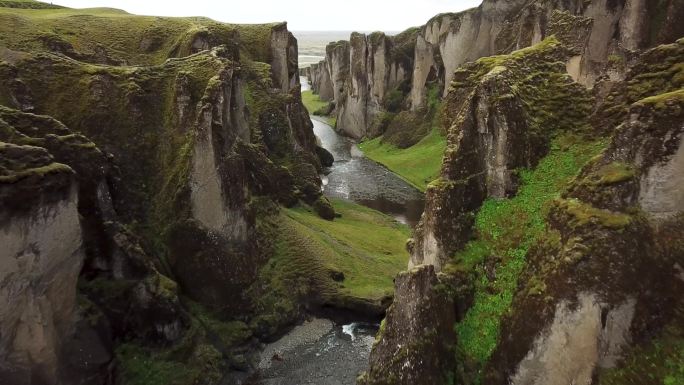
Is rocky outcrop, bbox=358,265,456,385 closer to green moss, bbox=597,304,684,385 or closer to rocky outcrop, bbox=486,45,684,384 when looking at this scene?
rocky outcrop, bbox=486,45,684,384

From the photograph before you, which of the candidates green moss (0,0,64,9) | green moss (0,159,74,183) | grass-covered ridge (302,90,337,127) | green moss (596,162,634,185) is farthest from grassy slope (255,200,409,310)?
grass-covered ridge (302,90,337,127)

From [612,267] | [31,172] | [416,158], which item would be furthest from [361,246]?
[416,158]

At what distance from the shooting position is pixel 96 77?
39062 millimetres

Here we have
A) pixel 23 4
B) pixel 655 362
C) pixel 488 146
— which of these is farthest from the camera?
pixel 23 4

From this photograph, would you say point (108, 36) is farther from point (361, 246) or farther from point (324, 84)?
point (324, 84)

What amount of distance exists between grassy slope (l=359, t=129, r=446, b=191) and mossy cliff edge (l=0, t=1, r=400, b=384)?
31.1m

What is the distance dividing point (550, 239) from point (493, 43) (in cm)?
7984

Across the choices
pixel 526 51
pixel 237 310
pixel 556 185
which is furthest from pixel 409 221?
pixel 556 185

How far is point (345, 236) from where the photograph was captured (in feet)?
174

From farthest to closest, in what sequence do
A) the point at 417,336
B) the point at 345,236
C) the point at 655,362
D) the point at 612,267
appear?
the point at 345,236 < the point at 417,336 < the point at 612,267 < the point at 655,362

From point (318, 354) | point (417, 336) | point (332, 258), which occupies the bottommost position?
point (318, 354)

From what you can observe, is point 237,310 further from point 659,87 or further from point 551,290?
point 659,87

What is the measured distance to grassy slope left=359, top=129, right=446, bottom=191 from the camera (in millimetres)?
80794

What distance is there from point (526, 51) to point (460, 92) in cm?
423
